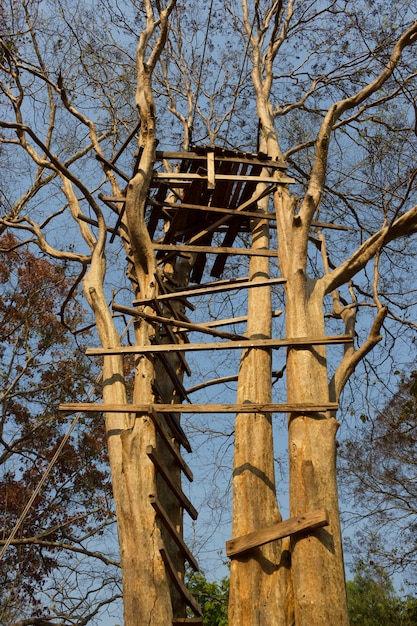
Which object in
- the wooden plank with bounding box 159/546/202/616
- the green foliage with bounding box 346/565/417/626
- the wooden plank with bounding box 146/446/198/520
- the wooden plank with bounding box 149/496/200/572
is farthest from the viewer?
the green foliage with bounding box 346/565/417/626

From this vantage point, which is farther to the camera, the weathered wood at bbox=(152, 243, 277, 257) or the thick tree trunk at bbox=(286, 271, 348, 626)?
the weathered wood at bbox=(152, 243, 277, 257)

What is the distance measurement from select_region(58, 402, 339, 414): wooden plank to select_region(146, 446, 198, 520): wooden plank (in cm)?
40

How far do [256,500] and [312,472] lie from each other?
0.64 metres

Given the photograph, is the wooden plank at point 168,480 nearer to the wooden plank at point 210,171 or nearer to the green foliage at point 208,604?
the wooden plank at point 210,171

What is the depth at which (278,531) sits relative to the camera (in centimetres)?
567

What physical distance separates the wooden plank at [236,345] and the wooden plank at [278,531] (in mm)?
1639

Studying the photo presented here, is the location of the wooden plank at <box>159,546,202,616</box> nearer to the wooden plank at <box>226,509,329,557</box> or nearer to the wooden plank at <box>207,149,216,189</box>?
the wooden plank at <box>226,509,329,557</box>

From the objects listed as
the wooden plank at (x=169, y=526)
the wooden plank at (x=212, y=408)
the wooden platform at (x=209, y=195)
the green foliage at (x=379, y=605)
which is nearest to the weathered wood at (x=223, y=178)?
the wooden platform at (x=209, y=195)

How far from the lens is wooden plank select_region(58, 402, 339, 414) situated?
621 cm

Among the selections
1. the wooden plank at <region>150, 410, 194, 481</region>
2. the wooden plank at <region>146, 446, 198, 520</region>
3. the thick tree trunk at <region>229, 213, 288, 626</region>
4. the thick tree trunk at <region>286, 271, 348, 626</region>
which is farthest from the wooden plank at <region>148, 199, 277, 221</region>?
the wooden plank at <region>146, 446, 198, 520</region>

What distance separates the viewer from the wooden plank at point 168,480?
248 inches

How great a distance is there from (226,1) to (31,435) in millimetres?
8626

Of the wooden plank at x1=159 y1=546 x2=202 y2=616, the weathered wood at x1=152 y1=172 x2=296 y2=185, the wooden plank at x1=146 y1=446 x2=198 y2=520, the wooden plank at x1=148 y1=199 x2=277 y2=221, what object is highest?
the weathered wood at x1=152 y1=172 x2=296 y2=185

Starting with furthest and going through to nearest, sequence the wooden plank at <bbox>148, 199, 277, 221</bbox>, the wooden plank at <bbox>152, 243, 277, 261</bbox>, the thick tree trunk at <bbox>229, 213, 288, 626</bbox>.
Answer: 1. the wooden plank at <bbox>148, 199, 277, 221</bbox>
2. the wooden plank at <bbox>152, 243, 277, 261</bbox>
3. the thick tree trunk at <bbox>229, 213, 288, 626</bbox>
